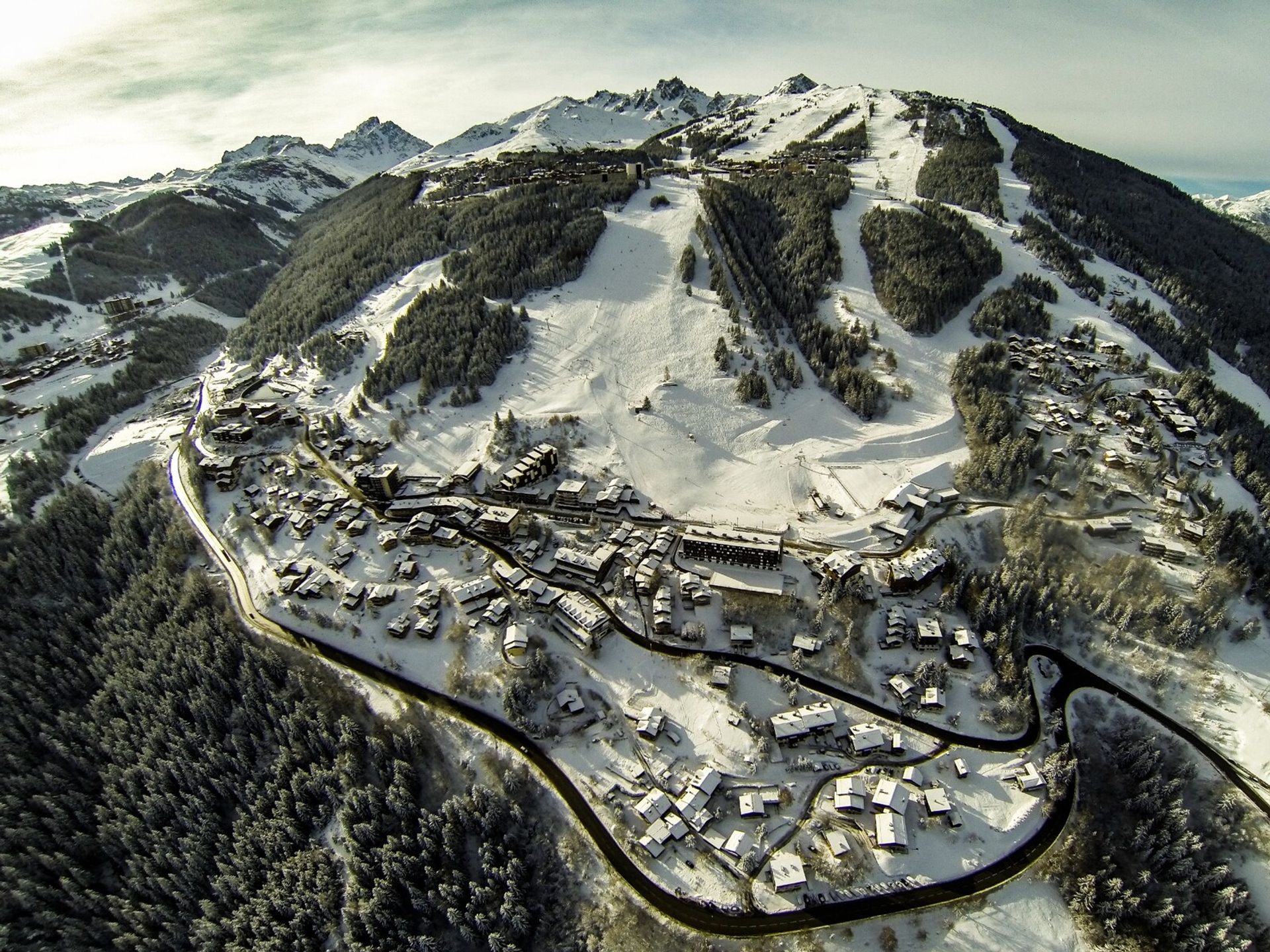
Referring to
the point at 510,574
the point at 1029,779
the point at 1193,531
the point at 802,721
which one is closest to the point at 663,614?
the point at 802,721

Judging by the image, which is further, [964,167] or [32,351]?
[964,167]

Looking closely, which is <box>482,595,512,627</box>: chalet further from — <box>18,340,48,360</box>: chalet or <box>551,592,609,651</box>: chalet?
<box>18,340,48,360</box>: chalet

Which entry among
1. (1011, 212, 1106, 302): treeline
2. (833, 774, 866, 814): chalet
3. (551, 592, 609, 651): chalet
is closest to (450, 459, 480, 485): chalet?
(551, 592, 609, 651): chalet

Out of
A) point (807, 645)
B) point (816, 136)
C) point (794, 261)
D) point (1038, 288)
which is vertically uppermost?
point (816, 136)

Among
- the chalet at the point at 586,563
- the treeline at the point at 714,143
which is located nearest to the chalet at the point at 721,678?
the chalet at the point at 586,563

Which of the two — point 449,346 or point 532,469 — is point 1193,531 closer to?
point 532,469

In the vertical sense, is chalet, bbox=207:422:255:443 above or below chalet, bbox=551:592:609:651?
above

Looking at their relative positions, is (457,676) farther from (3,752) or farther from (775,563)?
(3,752)
